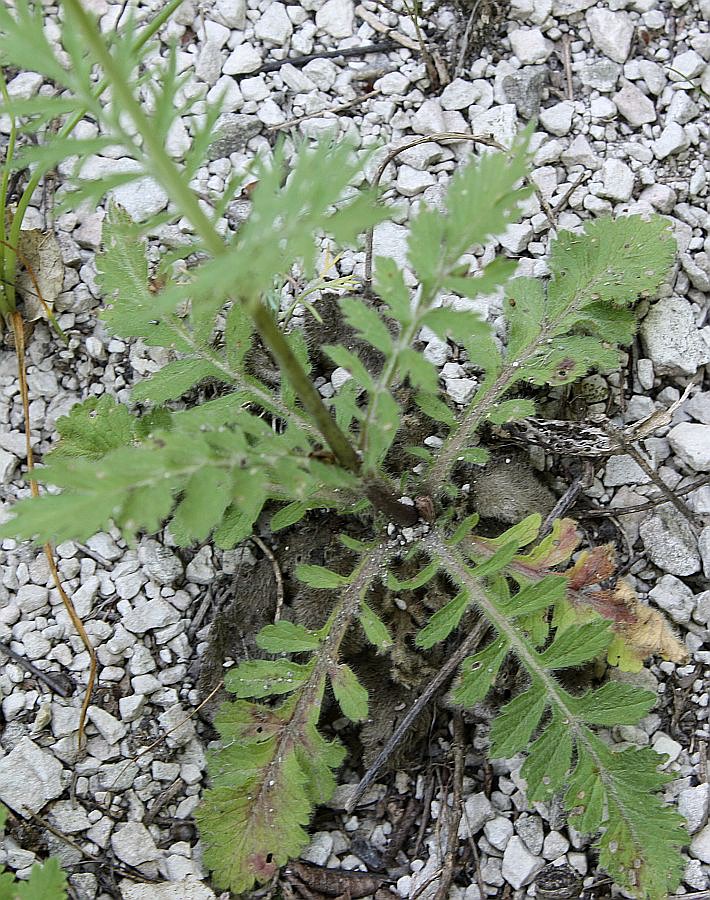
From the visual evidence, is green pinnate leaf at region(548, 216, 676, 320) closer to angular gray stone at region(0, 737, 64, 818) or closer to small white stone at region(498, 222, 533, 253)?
small white stone at region(498, 222, 533, 253)

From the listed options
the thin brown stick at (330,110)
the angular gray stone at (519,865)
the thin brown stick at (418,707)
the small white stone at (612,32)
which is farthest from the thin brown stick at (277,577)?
the small white stone at (612,32)

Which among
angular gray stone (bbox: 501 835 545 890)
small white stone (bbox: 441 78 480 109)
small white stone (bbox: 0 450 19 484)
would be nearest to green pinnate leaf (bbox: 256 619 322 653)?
angular gray stone (bbox: 501 835 545 890)

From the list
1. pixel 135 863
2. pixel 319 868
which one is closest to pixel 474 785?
pixel 319 868

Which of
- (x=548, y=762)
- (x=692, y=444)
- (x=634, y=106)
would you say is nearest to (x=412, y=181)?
(x=634, y=106)

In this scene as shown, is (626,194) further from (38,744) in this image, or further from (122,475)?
(38,744)

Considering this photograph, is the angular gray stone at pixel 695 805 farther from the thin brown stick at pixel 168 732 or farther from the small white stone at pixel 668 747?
the thin brown stick at pixel 168 732

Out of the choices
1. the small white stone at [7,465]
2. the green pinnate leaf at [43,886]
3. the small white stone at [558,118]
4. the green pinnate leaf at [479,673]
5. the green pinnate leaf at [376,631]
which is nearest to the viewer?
the green pinnate leaf at [43,886]
